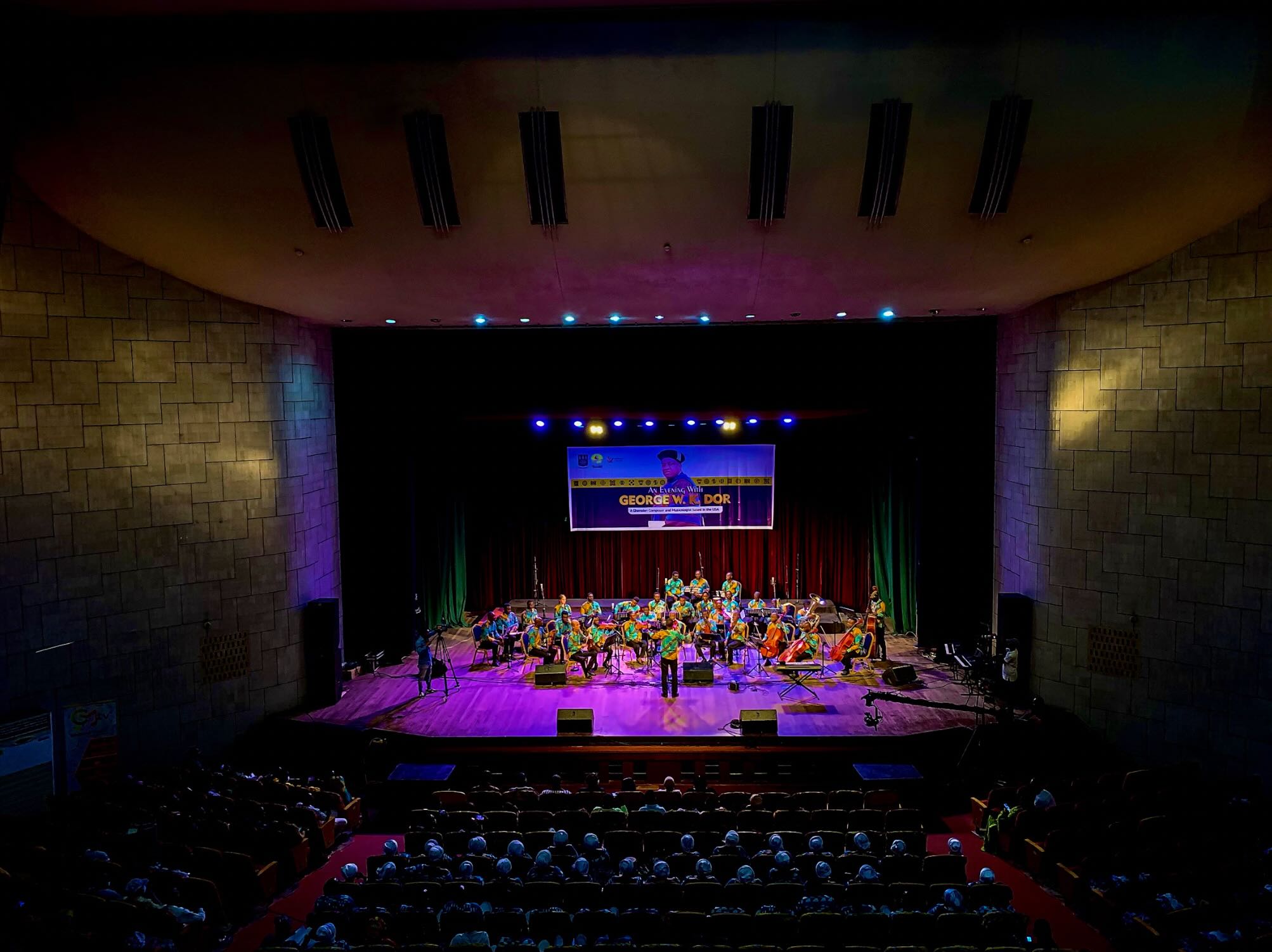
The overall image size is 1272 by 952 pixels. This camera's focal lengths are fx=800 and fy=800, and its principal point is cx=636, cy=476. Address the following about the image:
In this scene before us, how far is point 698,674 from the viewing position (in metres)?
14.3

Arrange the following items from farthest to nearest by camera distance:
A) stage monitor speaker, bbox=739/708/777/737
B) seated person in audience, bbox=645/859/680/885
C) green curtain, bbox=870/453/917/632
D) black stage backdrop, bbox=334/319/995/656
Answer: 1. green curtain, bbox=870/453/917/632
2. black stage backdrop, bbox=334/319/995/656
3. stage monitor speaker, bbox=739/708/777/737
4. seated person in audience, bbox=645/859/680/885

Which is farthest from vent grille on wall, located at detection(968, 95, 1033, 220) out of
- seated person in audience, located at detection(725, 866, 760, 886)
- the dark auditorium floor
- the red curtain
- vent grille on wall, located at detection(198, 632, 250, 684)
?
vent grille on wall, located at detection(198, 632, 250, 684)

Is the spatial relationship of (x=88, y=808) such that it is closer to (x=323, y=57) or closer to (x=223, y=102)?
(x=223, y=102)

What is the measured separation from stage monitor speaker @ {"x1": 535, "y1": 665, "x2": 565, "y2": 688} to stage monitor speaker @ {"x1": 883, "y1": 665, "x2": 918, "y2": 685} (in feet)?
19.0

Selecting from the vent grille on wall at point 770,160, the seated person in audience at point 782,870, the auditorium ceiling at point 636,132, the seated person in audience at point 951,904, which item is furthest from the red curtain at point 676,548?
the seated person in audience at point 951,904

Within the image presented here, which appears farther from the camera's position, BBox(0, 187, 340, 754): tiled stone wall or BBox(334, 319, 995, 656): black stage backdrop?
BBox(334, 319, 995, 656): black stage backdrop

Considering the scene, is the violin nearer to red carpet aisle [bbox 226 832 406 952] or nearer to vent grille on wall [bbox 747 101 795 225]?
red carpet aisle [bbox 226 832 406 952]

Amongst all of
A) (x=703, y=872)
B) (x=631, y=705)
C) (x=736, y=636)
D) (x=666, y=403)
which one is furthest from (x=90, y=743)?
(x=736, y=636)

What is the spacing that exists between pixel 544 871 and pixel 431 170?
7970 mm

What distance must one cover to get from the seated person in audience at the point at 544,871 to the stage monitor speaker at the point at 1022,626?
920cm

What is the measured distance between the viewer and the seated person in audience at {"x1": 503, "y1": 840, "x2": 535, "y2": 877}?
8164mm

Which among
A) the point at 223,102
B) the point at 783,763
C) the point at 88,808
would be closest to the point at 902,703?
the point at 783,763

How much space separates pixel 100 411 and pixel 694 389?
9682 mm

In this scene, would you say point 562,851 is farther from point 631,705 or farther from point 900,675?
point 900,675
